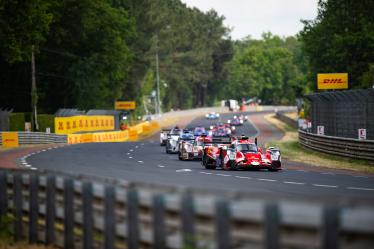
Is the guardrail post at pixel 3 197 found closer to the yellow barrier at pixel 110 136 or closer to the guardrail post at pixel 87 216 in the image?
the guardrail post at pixel 87 216

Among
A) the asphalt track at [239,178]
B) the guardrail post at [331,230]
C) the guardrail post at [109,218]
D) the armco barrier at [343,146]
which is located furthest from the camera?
the armco barrier at [343,146]

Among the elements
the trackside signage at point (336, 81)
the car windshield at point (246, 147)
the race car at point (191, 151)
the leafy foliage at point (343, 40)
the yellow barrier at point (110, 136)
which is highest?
the leafy foliage at point (343, 40)

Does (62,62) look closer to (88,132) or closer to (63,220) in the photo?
(88,132)

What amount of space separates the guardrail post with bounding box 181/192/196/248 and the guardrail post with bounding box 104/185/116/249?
165 centimetres

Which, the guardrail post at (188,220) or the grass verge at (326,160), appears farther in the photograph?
the grass verge at (326,160)

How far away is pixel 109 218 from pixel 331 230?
3800mm

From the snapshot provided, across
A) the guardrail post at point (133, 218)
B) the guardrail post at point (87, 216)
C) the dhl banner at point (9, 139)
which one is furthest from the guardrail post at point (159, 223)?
the dhl banner at point (9, 139)

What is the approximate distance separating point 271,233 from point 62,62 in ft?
260

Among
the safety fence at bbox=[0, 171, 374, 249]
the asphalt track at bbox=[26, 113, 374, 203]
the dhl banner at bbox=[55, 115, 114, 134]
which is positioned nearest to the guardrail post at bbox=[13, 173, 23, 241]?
the safety fence at bbox=[0, 171, 374, 249]

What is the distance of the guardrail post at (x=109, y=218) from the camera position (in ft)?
31.0

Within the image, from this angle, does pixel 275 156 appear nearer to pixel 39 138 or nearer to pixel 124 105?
pixel 39 138

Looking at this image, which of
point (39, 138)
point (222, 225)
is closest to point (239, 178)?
point (222, 225)

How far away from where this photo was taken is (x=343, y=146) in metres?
38.0

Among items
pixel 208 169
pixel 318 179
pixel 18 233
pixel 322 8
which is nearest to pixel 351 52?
pixel 322 8
